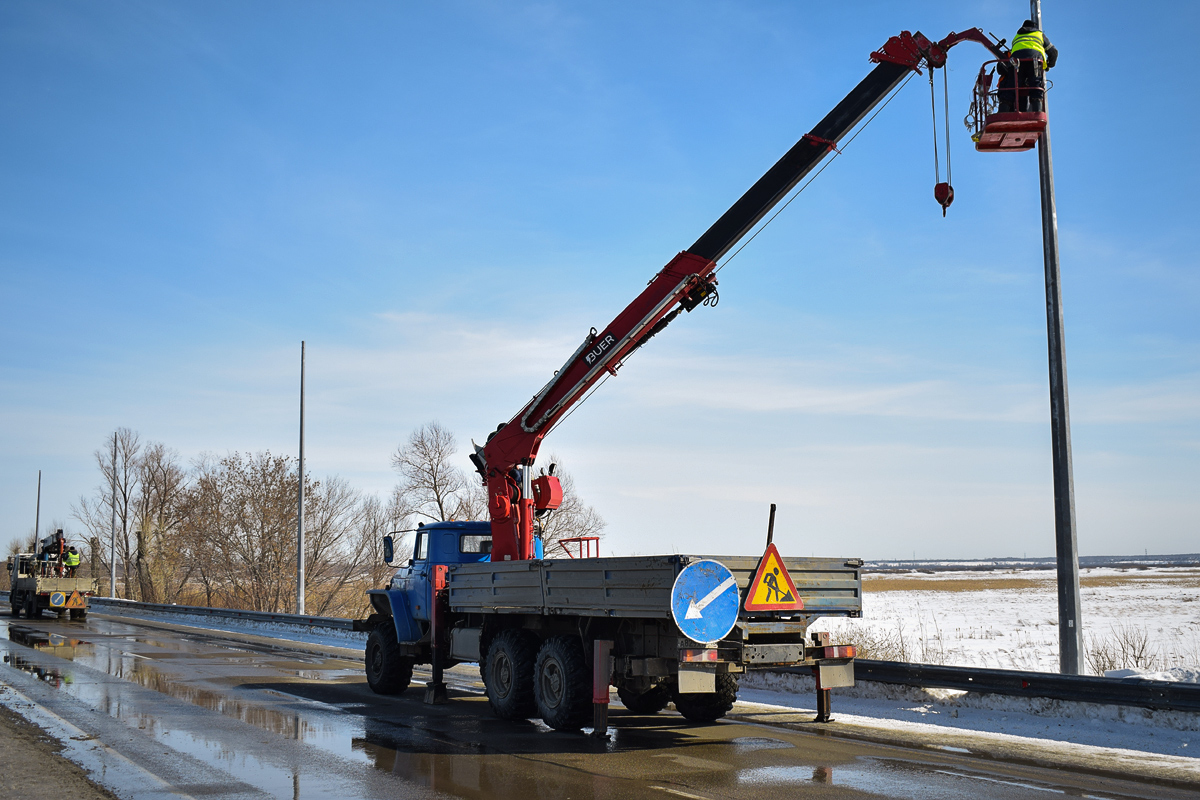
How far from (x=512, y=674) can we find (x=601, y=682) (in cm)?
161

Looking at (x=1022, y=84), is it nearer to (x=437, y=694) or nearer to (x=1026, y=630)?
(x=437, y=694)

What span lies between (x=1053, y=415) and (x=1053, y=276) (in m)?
1.73

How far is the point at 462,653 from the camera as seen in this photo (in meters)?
12.5

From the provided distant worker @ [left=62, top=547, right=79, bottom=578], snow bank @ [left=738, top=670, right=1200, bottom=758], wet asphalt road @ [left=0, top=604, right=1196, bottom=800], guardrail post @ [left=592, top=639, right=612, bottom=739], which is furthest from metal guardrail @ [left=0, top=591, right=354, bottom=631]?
snow bank @ [left=738, top=670, right=1200, bottom=758]

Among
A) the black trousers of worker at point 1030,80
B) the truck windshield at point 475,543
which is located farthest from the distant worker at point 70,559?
the black trousers of worker at point 1030,80

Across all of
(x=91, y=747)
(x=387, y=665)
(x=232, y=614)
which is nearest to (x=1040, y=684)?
(x=387, y=665)

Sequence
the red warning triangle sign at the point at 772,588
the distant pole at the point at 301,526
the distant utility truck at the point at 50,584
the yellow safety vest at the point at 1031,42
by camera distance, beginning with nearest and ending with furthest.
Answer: the red warning triangle sign at the point at 772,588, the yellow safety vest at the point at 1031,42, the distant pole at the point at 301,526, the distant utility truck at the point at 50,584

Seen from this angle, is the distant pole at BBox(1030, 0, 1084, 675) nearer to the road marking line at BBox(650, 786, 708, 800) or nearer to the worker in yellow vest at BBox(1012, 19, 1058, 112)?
the worker in yellow vest at BBox(1012, 19, 1058, 112)

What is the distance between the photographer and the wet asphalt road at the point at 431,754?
293 inches

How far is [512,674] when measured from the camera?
11.1 m

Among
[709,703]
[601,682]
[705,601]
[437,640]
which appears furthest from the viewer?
[437,640]

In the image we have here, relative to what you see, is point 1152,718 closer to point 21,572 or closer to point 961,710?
point 961,710

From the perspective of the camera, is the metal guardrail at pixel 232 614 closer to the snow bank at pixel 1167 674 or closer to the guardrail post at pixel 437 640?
the guardrail post at pixel 437 640

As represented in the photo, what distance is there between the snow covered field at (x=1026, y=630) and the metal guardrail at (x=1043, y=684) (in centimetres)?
166
